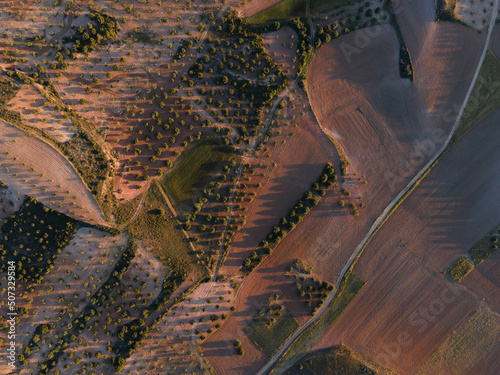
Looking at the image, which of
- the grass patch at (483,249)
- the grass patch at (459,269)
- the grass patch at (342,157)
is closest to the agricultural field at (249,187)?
the grass patch at (459,269)

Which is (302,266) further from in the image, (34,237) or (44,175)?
(44,175)

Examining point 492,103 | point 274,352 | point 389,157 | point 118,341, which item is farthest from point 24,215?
point 492,103

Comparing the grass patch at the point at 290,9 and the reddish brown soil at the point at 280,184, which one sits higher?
the grass patch at the point at 290,9

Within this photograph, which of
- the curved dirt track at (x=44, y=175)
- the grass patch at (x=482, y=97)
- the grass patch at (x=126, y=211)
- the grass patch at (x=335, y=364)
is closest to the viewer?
the curved dirt track at (x=44, y=175)

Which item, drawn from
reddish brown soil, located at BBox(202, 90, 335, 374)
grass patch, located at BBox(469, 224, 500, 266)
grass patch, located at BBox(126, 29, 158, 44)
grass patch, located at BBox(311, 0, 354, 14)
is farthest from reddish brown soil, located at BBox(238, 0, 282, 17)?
grass patch, located at BBox(469, 224, 500, 266)

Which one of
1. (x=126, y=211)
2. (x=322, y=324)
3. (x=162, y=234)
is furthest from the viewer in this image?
(x=322, y=324)

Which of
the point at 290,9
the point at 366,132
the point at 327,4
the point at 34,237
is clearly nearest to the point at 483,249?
the point at 366,132

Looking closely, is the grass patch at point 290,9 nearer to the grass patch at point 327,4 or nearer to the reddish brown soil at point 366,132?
the grass patch at point 327,4
